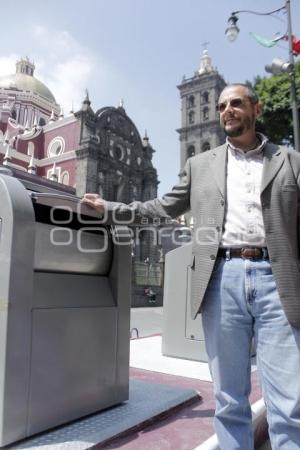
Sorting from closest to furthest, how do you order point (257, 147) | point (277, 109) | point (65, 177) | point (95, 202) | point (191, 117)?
point (257, 147) < point (95, 202) < point (277, 109) < point (65, 177) < point (191, 117)

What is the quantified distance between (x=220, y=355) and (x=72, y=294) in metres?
0.94

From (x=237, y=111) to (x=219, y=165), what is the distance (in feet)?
0.98

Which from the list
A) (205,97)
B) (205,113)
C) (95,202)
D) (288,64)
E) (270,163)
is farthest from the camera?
(205,97)

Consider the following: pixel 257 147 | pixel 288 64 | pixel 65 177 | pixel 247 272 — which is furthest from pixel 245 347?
pixel 65 177

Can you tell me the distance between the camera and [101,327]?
96.9 inches

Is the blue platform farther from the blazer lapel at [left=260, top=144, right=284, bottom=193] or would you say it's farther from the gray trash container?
the blazer lapel at [left=260, top=144, right=284, bottom=193]

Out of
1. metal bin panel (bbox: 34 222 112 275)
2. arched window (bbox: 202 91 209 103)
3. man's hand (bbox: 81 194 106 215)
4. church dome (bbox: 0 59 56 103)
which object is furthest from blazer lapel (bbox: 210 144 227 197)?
church dome (bbox: 0 59 56 103)

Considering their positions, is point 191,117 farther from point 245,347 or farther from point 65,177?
point 245,347

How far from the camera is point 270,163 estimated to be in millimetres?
1972

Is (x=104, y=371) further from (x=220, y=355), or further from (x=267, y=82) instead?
(x=267, y=82)

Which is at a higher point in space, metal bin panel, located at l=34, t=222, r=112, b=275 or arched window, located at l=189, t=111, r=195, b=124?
arched window, located at l=189, t=111, r=195, b=124

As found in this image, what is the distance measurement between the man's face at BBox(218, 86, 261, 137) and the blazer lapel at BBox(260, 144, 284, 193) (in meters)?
0.17

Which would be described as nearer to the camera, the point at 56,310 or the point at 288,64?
the point at 56,310

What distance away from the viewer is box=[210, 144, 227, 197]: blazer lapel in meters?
2.04
